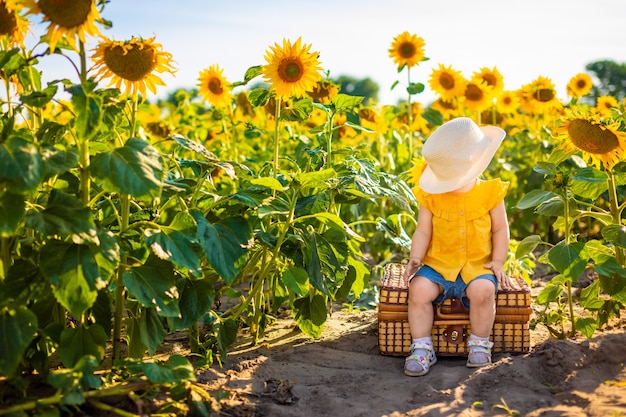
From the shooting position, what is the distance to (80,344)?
2764 mm

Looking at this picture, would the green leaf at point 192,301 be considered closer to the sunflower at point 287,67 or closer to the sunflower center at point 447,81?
the sunflower at point 287,67

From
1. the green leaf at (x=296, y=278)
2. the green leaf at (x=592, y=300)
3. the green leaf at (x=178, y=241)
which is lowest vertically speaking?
the green leaf at (x=592, y=300)

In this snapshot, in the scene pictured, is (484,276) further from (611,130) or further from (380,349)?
(611,130)

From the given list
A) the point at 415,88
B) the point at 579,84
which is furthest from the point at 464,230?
the point at 579,84

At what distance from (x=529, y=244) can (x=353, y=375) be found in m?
0.98

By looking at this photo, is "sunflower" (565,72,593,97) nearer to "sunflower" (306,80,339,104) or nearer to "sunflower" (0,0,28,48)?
"sunflower" (306,80,339,104)

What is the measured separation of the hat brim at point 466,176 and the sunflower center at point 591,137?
0.30 m

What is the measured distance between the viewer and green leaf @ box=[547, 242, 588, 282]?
327cm

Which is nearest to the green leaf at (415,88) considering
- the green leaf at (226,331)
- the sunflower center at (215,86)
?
the sunflower center at (215,86)

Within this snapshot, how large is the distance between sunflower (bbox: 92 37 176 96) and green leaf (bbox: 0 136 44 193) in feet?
1.57

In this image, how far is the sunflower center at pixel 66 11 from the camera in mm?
2580

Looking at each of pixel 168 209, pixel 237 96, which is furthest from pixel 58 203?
pixel 237 96

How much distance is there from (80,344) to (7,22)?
3.76 feet

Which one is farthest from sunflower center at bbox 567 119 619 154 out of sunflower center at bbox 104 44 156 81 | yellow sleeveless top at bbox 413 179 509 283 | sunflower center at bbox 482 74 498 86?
sunflower center at bbox 482 74 498 86
